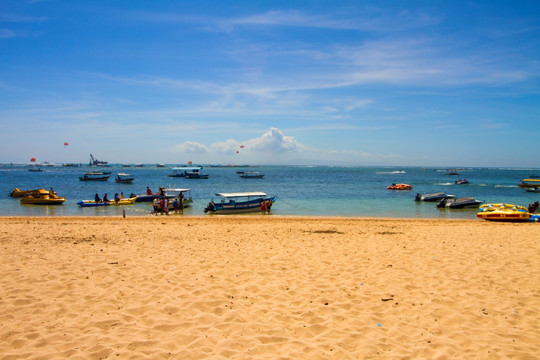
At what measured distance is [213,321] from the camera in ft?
20.8

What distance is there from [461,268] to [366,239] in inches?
194

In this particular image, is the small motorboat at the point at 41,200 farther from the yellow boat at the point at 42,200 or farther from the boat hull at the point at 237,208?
the boat hull at the point at 237,208

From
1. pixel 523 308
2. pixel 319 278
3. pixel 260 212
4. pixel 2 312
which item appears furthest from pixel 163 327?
pixel 260 212

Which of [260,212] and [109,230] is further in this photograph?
[260,212]

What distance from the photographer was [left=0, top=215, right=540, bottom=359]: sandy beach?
5.48 meters

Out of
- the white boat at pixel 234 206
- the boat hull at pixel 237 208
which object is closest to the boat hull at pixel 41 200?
the white boat at pixel 234 206

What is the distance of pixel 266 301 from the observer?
287 inches

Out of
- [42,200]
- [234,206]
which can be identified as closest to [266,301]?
[234,206]

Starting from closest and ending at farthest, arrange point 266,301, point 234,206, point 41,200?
1. point 266,301
2. point 234,206
3. point 41,200

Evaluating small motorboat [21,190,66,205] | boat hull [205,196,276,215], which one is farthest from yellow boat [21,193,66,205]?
boat hull [205,196,276,215]

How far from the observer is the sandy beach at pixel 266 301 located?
548cm

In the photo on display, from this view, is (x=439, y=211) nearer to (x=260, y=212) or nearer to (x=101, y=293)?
(x=260, y=212)

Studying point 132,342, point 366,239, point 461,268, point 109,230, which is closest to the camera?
point 132,342

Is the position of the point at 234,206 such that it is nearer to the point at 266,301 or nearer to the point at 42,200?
the point at 42,200
